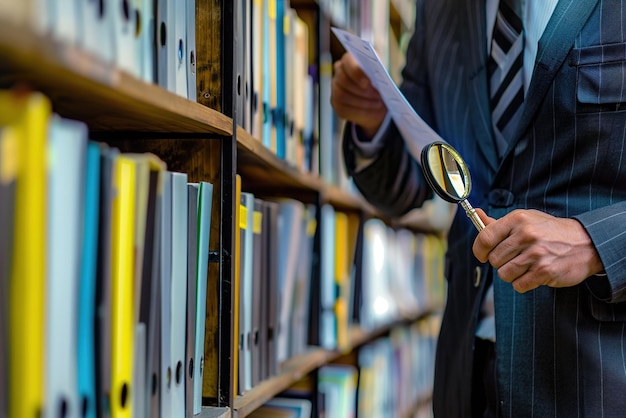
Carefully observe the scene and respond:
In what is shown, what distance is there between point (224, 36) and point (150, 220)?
0.45m

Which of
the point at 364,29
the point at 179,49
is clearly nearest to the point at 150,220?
the point at 179,49

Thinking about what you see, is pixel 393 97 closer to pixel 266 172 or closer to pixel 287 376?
pixel 266 172

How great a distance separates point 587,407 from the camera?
108cm

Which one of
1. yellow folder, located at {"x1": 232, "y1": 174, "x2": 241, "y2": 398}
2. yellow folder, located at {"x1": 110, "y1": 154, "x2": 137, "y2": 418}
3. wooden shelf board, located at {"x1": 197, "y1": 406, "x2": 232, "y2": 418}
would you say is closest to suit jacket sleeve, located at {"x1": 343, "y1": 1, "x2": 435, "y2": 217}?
yellow folder, located at {"x1": 232, "y1": 174, "x2": 241, "y2": 398}

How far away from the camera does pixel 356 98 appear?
144cm

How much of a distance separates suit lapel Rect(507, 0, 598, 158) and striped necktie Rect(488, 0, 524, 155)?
8 centimetres

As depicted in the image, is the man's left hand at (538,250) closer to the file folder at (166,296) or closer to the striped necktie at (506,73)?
the striped necktie at (506,73)

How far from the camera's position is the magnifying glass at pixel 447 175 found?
40.5 inches

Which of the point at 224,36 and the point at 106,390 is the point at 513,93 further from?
the point at 106,390

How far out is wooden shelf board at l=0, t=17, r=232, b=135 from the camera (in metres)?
0.57

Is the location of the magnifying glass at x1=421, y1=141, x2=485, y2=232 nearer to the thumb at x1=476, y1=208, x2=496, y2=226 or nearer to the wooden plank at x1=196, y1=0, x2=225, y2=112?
the thumb at x1=476, y1=208, x2=496, y2=226

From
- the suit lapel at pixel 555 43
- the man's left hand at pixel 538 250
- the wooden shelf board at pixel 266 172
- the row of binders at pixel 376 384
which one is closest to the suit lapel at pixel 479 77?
the suit lapel at pixel 555 43

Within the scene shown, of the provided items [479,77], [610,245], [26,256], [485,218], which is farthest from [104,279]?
[479,77]

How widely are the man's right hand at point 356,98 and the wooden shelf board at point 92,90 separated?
366mm
